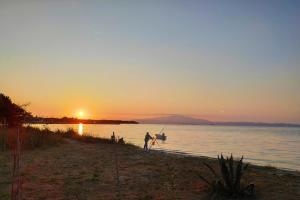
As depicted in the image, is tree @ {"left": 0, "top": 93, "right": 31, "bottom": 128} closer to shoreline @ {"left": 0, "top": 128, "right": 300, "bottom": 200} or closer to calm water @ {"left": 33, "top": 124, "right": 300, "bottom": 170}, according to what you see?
shoreline @ {"left": 0, "top": 128, "right": 300, "bottom": 200}

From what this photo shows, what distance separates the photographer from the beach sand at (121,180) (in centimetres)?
835

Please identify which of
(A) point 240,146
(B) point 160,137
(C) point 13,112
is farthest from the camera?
(B) point 160,137

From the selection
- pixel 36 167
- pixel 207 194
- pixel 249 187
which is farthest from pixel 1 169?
pixel 249 187

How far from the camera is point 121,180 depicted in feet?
32.2

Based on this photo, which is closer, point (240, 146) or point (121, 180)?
point (121, 180)

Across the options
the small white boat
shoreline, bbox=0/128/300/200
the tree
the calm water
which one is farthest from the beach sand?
the small white boat

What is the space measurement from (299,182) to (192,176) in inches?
105

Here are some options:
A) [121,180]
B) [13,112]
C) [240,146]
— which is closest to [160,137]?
[240,146]

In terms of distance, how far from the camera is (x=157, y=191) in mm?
8625

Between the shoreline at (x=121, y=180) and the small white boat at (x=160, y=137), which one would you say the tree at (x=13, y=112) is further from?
the small white boat at (x=160, y=137)

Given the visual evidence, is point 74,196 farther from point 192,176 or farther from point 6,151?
point 6,151

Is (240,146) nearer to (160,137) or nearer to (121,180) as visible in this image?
(160,137)

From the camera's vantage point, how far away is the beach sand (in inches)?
329

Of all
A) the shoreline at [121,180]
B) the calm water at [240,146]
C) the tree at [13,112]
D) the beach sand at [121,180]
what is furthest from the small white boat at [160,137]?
the tree at [13,112]
